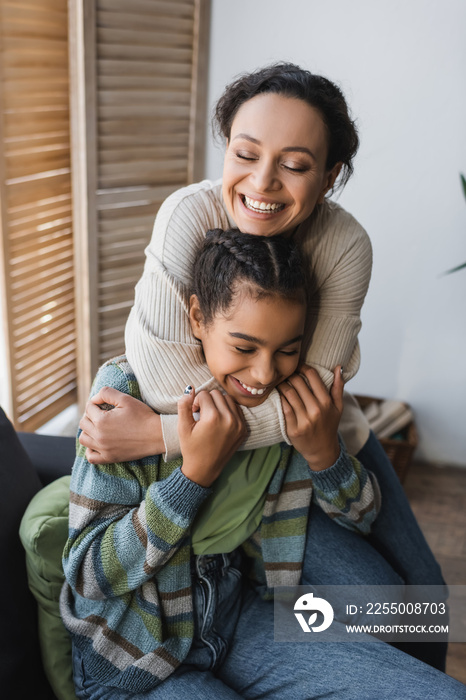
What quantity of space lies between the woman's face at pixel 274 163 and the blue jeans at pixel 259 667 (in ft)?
1.97

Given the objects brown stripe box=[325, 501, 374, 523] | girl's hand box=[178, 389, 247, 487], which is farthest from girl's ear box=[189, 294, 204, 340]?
brown stripe box=[325, 501, 374, 523]

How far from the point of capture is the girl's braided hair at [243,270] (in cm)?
103

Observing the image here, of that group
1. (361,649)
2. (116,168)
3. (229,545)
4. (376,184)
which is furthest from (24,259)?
(361,649)

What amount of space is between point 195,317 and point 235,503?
349mm

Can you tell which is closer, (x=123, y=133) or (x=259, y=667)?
(x=259, y=667)

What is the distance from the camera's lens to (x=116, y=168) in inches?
91.7

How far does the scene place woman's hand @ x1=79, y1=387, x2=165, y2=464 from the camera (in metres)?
1.04

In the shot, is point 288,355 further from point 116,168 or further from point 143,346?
point 116,168

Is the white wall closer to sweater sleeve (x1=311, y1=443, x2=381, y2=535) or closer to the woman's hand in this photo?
sweater sleeve (x1=311, y1=443, x2=381, y2=535)

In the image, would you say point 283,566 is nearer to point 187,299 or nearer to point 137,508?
point 137,508

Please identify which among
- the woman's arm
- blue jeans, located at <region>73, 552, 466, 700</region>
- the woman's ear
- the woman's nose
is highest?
the woman's ear

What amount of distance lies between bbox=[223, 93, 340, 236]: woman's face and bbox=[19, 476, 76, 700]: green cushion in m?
0.58

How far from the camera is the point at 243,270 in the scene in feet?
3.38

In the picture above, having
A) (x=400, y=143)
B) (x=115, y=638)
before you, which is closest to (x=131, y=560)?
(x=115, y=638)
